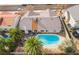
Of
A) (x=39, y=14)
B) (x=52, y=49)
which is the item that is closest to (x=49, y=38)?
(x=52, y=49)

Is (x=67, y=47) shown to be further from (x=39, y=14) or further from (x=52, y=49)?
(x=39, y=14)

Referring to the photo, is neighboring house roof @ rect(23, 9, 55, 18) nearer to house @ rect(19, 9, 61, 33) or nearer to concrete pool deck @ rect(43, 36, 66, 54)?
house @ rect(19, 9, 61, 33)

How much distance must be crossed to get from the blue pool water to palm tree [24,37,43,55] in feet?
Answer: 0.15

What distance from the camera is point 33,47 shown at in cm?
191

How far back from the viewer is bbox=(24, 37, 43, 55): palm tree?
74.9 inches

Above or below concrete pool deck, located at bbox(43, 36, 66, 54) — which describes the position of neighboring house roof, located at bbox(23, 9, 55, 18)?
above

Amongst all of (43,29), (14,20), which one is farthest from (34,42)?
(14,20)

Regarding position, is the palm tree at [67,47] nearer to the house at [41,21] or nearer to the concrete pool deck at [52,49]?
the concrete pool deck at [52,49]

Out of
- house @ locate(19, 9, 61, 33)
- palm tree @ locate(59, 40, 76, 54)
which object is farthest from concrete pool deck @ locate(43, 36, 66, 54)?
house @ locate(19, 9, 61, 33)

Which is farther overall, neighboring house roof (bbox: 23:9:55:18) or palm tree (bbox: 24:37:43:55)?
neighboring house roof (bbox: 23:9:55:18)

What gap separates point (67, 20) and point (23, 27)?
0.38 metres

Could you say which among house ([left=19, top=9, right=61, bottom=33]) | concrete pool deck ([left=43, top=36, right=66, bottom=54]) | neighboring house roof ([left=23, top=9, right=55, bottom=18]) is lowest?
concrete pool deck ([left=43, top=36, right=66, bottom=54])

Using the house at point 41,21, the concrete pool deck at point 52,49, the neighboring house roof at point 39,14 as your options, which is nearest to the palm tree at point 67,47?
the concrete pool deck at point 52,49

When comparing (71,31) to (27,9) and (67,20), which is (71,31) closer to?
(67,20)
